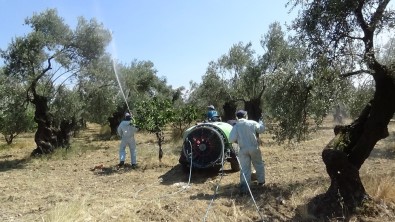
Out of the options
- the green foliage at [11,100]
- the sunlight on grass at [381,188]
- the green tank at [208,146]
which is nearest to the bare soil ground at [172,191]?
the sunlight on grass at [381,188]

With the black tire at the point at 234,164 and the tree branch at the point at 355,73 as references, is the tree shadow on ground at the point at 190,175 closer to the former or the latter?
the black tire at the point at 234,164

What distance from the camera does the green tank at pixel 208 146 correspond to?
1150 centimetres

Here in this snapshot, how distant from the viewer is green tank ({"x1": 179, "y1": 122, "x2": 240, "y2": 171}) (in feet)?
37.7

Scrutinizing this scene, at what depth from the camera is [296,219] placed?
7.77 metres

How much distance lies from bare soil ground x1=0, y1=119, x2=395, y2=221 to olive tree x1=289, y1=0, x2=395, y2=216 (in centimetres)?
51

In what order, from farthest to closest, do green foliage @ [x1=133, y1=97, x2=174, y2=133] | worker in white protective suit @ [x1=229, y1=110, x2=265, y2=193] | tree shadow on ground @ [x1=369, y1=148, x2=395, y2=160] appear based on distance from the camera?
1. green foliage @ [x1=133, y1=97, x2=174, y2=133]
2. tree shadow on ground @ [x1=369, y1=148, x2=395, y2=160]
3. worker in white protective suit @ [x1=229, y1=110, x2=265, y2=193]

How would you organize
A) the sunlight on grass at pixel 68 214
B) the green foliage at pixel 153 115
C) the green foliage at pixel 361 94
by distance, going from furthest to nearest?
the green foliage at pixel 153 115, the green foliage at pixel 361 94, the sunlight on grass at pixel 68 214

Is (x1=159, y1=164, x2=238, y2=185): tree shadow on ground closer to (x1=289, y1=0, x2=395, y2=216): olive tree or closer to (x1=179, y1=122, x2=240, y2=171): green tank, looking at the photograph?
(x1=179, y1=122, x2=240, y2=171): green tank

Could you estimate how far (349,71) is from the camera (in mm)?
8641

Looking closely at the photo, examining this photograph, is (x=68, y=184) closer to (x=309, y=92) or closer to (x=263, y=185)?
(x=263, y=185)

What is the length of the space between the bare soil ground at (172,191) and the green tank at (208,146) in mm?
405

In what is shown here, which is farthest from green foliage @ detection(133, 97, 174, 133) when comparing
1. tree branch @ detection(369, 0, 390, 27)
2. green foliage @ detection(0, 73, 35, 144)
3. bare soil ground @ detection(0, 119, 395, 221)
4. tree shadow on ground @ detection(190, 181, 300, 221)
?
tree branch @ detection(369, 0, 390, 27)

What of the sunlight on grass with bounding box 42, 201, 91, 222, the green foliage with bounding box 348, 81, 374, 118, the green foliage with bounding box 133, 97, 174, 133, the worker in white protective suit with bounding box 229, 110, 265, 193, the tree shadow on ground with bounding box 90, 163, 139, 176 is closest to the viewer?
the sunlight on grass with bounding box 42, 201, 91, 222

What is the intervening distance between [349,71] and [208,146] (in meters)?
4.40
